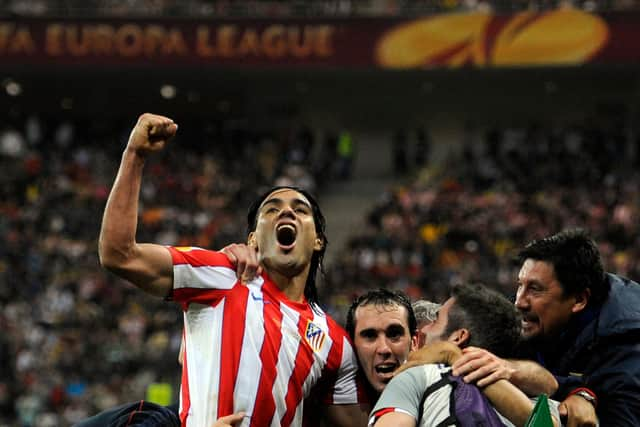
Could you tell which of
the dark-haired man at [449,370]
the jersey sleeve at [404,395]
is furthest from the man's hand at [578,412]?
the jersey sleeve at [404,395]

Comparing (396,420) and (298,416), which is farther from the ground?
(396,420)

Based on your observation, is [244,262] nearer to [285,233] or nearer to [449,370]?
[285,233]

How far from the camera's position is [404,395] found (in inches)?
152

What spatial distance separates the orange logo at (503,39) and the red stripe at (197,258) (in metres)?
20.3

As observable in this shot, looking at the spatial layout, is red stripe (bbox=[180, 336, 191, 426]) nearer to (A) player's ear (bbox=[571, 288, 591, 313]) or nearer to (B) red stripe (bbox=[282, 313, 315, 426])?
(B) red stripe (bbox=[282, 313, 315, 426])

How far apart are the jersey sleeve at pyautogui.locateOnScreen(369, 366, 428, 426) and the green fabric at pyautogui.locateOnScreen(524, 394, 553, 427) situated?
0.36 metres

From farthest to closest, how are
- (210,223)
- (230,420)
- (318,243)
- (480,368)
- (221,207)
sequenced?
(221,207), (210,223), (318,243), (230,420), (480,368)

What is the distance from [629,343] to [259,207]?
1.62 metres

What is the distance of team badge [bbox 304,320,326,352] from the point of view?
469 centimetres

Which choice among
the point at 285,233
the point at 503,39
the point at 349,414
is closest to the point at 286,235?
the point at 285,233

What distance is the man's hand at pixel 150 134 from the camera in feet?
13.9

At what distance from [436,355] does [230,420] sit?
2.85 ft

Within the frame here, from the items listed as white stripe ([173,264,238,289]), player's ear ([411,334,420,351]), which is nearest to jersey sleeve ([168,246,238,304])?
white stripe ([173,264,238,289])

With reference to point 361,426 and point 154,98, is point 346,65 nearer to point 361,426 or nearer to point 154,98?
point 154,98
